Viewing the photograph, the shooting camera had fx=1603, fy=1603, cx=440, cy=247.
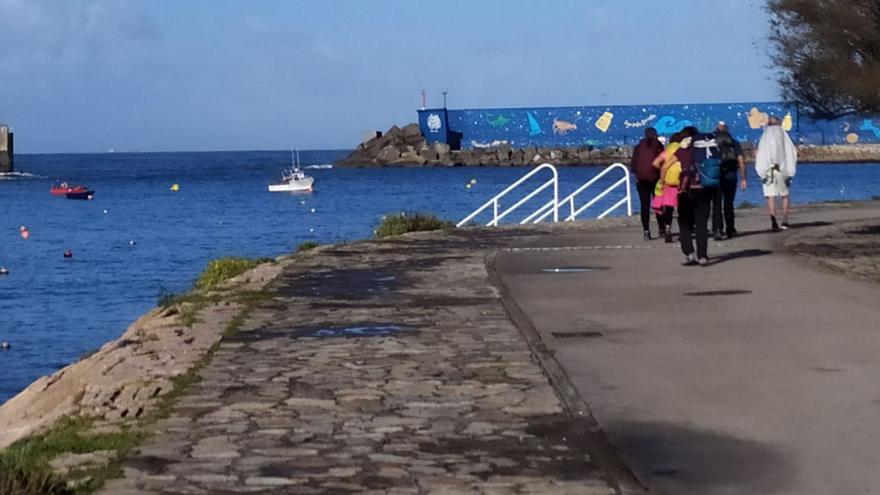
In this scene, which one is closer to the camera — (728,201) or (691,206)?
(691,206)

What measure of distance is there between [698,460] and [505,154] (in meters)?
110

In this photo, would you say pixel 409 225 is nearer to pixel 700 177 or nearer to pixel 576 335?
pixel 700 177

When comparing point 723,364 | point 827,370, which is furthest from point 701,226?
point 827,370

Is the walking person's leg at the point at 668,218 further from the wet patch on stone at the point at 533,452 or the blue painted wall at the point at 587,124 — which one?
the blue painted wall at the point at 587,124

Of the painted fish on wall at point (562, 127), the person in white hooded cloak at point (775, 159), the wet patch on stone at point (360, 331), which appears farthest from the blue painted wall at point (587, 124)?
the wet patch on stone at point (360, 331)

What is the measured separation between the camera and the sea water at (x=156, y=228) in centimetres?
2491

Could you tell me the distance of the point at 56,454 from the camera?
8.34 meters

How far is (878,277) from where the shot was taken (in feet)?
53.7

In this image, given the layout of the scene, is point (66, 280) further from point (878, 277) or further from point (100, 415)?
point (100, 415)

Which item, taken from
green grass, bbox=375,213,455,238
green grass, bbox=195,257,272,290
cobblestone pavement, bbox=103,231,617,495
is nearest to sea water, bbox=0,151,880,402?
green grass, bbox=195,257,272,290

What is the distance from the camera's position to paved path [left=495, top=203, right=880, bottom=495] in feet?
26.8

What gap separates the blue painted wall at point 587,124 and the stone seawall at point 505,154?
708mm

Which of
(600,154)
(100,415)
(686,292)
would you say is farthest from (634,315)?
(600,154)

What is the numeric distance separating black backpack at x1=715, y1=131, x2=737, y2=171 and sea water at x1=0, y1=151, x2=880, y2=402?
8711 mm
